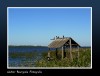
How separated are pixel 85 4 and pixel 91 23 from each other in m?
0.37

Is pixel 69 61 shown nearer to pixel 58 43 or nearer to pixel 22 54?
pixel 58 43

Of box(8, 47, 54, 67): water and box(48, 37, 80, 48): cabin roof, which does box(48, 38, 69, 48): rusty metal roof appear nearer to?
box(48, 37, 80, 48): cabin roof

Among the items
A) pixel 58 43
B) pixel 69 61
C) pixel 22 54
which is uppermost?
pixel 58 43

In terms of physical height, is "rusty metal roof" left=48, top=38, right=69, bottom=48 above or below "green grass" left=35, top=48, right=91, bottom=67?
above

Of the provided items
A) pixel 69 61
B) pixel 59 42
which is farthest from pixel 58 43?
pixel 69 61

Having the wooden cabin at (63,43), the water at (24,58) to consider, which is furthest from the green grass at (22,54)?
the wooden cabin at (63,43)

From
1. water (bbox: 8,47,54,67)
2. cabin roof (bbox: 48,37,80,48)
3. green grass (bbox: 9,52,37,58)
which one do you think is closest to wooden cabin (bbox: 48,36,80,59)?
cabin roof (bbox: 48,37,80,48)

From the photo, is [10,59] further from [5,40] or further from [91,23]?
[91,23]

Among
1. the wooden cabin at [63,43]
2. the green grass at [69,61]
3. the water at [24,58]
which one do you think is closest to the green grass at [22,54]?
the water at [24,58]

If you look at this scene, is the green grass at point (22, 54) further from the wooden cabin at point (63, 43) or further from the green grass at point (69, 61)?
the wooden cabin at point (63, 43)

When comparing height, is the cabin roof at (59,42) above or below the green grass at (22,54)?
above

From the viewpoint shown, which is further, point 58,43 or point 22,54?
point 58,43

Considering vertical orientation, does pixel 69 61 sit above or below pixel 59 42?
below

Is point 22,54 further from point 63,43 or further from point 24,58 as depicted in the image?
point 63,43
